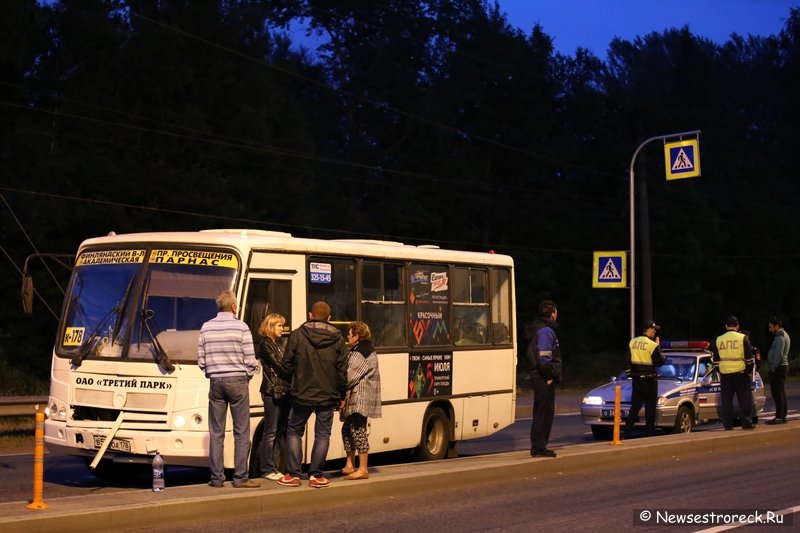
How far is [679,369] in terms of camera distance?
22453 mm

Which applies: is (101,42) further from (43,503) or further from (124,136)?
(43,503)

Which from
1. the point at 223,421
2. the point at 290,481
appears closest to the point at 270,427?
the point at 290,481

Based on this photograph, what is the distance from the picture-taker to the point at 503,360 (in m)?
17.9

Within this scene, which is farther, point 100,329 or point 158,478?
→ point 100,329

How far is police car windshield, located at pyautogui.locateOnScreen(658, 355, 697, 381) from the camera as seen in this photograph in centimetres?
2228

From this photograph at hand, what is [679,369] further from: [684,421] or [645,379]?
[645,379]

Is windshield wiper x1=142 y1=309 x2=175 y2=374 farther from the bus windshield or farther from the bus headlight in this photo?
the bus headlight

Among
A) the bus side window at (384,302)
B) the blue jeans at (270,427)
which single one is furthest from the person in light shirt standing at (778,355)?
the blue jeans at (270,427)

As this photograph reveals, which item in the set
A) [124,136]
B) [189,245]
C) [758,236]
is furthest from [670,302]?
[189,245]

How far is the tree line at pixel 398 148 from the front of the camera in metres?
44.6

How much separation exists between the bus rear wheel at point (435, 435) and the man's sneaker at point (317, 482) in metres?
4.13

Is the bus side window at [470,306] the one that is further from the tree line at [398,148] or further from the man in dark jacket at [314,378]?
the tree line at [398,148]

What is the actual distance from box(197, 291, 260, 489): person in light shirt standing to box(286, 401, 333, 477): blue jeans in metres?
0.50

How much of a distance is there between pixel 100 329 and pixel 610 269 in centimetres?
2073
